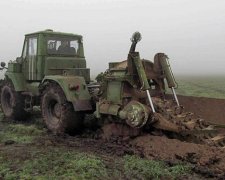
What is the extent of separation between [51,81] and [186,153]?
13.8ft

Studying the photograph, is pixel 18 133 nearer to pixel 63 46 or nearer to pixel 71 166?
pixel 63 46

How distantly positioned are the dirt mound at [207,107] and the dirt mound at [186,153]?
1.37 m

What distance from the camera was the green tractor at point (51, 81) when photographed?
9.24 meters

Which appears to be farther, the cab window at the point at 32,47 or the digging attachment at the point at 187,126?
the cab window at the point at 32,47

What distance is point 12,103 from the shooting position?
11.6 m

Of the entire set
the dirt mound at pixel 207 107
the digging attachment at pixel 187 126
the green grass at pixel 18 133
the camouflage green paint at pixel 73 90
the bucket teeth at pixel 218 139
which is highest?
the camouflage green paint at pixel 73 90

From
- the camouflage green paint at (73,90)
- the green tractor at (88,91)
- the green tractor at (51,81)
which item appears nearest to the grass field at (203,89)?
the green tractor at (51,81)

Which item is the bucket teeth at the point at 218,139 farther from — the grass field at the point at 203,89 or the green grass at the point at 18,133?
the grass field at the point at 203,89

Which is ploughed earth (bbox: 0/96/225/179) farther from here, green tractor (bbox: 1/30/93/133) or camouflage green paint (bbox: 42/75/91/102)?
camouflage green paint (bbox: 42/75/91/102)

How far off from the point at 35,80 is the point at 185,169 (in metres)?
6.06

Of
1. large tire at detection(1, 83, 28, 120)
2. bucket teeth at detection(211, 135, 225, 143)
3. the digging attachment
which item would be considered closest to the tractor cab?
large tire at detection(1, 83, 28, 120)

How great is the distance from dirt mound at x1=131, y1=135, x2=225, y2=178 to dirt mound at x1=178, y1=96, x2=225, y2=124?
1.37m

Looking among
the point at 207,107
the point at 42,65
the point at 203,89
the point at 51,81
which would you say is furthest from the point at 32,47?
the point at 203,89

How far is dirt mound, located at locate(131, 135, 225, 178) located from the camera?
20.6 ft
